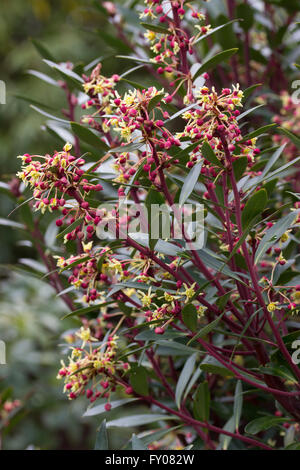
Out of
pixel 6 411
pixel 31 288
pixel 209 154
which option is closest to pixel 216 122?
pixel 209 154

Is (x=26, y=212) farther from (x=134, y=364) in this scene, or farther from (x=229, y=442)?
(x=229, y=442)

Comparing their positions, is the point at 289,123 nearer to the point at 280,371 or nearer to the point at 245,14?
the point at 245,14

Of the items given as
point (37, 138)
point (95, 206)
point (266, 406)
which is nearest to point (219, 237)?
point (95, 206)

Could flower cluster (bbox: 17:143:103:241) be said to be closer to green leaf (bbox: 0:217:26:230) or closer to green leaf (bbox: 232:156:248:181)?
green leaf (bbox: 232:156:248:181)

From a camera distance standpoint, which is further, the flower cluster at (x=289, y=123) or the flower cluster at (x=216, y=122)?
the flower cluster at (x=289, y=123)

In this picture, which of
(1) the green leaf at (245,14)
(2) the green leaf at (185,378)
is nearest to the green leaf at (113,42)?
(1) the green leaf at (245,14)

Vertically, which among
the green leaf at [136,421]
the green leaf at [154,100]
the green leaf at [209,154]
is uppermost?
the green leaf at [154,100]

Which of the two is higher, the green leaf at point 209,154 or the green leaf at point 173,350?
the green leaf at point 209,154

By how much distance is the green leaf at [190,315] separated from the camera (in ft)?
2.27

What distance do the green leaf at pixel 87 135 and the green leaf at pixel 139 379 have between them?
36 centimetres

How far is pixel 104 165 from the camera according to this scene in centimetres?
88

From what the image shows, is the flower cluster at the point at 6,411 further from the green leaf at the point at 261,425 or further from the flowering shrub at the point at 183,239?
the green leaf at the point at 261,425

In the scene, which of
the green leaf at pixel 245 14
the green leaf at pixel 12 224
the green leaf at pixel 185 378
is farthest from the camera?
the green leaf at pixel 245 14

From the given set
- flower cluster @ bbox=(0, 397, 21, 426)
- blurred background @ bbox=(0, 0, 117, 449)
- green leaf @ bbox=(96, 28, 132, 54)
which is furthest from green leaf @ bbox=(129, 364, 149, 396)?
green leaf @ bbox=(96, 28, 132, 54)
